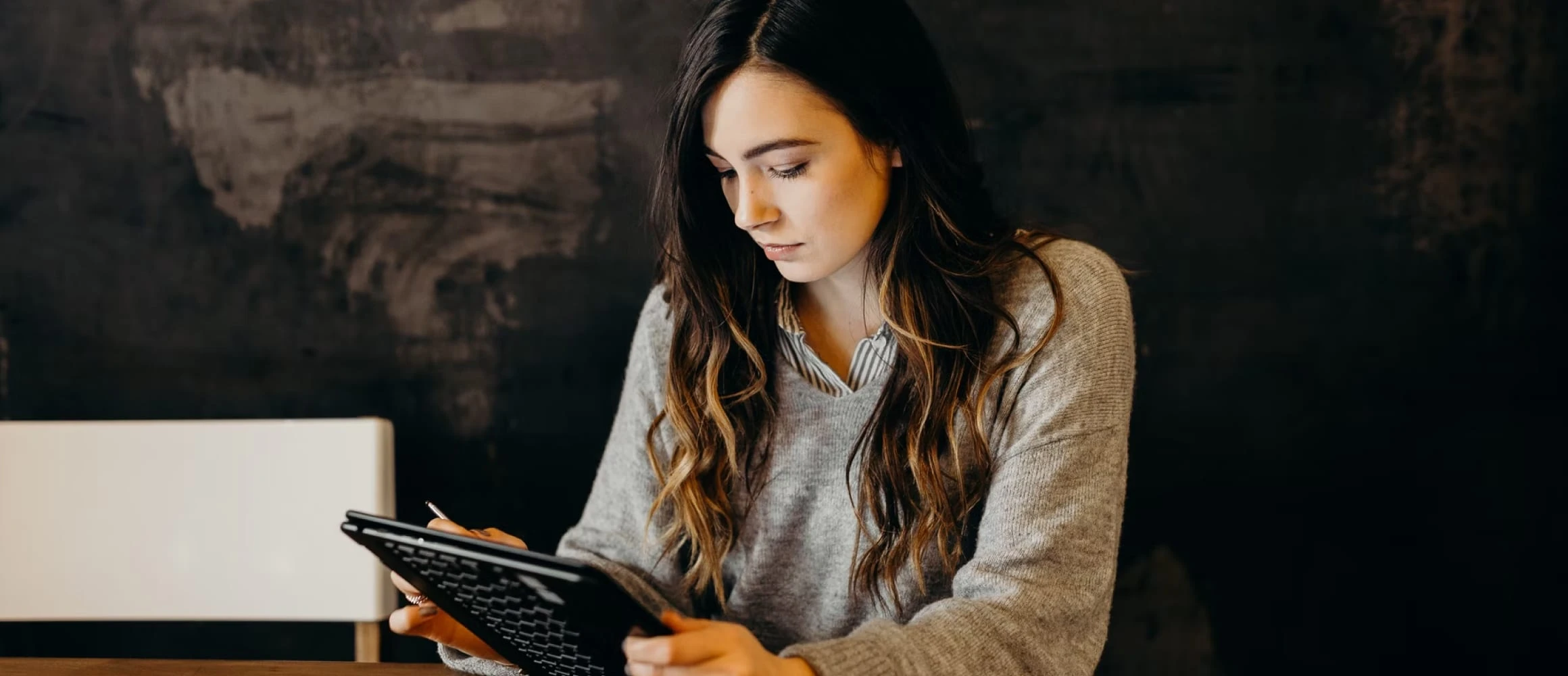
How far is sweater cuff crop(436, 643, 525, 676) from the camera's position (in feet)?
3.52

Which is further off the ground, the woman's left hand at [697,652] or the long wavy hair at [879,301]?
the long wavy hair at [879,301]

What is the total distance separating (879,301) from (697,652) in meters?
0.55

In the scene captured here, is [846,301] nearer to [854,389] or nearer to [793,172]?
[854,389]

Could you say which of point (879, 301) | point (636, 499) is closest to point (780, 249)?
point (879, 301)

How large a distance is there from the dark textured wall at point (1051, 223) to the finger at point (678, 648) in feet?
3.03

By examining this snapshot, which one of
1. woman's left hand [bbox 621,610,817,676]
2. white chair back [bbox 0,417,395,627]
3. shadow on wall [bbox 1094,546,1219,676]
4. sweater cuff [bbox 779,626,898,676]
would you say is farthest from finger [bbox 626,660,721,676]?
shadow on wall [bbox 1094,546,1219,676]

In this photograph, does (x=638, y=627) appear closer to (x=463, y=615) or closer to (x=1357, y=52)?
(x=463, y=615)

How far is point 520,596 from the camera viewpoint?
79 cm

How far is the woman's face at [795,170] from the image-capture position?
109 cm

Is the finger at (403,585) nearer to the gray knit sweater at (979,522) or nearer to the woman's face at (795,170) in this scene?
the gray knit sweater at (979,522)

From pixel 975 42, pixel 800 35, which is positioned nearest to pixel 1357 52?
pixel 975 42

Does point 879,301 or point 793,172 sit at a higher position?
point 793,172

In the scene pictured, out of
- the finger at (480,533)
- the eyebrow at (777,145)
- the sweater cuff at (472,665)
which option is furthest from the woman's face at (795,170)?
the sweater cuff at (472,665)

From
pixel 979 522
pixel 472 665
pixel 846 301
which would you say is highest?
pixel 846 301
